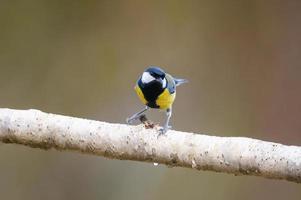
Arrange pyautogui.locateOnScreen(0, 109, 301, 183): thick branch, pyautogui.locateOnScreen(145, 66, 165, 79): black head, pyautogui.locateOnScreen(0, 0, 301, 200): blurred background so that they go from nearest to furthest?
pyautogui.locateOnScreen(0, 109, 301, 183): thick branch < pyautogui.locateOnScreen(145, 66, 165, 79): black head < pyautogui.locateOnScreen(0, 0, 301, 200): blurred background

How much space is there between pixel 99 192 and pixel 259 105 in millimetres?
883

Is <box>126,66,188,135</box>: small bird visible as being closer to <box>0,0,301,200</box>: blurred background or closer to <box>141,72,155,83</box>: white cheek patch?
<box>141,72,155,83</box>: white cheek patch

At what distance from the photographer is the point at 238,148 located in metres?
1.39

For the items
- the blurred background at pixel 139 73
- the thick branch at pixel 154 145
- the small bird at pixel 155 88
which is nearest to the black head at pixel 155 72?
the small bird at pixel 155 88

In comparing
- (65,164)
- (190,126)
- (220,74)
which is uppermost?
(220,74)

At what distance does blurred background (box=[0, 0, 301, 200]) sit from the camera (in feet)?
9.45

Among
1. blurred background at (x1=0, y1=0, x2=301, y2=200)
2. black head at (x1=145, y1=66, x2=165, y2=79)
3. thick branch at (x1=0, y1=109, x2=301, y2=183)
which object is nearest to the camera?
thick branch at (x1=0, y1=109, x2=301, y2=183)

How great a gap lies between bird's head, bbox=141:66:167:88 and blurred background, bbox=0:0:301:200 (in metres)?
1.35

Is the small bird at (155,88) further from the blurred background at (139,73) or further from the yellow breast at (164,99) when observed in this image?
the blurred background at (139,73)

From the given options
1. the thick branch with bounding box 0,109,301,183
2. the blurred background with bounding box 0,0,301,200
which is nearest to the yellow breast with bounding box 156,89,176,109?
the thick branch with bounding box 0,109,301,183

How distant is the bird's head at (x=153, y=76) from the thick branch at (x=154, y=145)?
0.41 ft

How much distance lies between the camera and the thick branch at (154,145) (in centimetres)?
134

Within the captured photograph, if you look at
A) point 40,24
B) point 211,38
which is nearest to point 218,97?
point 211,38

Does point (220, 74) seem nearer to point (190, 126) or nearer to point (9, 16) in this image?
point (190, 126)
